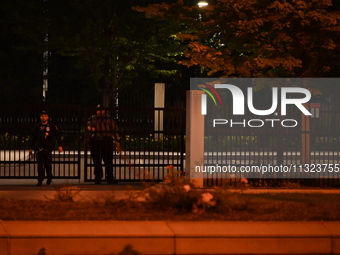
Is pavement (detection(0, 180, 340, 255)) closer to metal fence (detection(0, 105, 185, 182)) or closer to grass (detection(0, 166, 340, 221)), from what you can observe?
grass (detection(0, 166, 340, 221))

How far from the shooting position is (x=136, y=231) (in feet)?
32.6

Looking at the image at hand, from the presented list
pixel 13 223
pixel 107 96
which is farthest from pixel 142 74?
pixel 13 223

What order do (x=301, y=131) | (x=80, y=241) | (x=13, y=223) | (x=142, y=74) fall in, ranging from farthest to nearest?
(x=142, y=74) < (x=301, y=131) < (x=13, y=223) < (x=80, y=241)

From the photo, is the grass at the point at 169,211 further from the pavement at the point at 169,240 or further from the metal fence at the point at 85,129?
the metal fence at the point at 85,129

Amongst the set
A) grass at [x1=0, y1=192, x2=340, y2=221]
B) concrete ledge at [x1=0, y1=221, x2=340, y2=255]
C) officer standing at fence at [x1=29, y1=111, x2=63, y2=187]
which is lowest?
concrete ledge at [x1=0, y1=221, x2=340, y2=255]

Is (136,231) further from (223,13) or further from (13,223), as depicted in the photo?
(223,13)

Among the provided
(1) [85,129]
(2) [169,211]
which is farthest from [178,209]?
(1) [85,129]

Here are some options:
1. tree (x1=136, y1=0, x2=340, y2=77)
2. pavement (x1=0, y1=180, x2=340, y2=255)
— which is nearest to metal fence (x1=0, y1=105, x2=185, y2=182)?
tree (x1=136, y1=0, x2=340, y2=77)

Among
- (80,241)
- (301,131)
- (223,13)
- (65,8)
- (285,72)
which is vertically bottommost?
(80,241)

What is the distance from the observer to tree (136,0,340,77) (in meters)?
17.3

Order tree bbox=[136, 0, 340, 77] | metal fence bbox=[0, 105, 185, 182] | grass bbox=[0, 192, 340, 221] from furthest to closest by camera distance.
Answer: metal fence bbox=[0, 105, 185, 182] → tree bbox=[136, 0, 340, 77] → grass bbox=[0, 192, 340, 221]

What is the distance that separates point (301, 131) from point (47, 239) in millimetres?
9283

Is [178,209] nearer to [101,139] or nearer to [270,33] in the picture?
[101,139]

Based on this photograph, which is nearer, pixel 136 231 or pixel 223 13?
pixel 136 231
